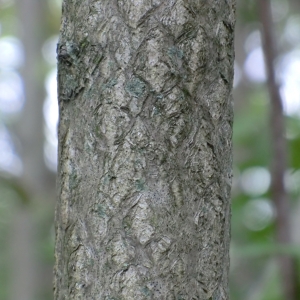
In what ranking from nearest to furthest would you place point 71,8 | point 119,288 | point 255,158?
point 119,288, point 71,8, point 255,158

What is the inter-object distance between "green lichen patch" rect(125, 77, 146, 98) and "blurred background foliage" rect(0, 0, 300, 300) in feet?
5.12

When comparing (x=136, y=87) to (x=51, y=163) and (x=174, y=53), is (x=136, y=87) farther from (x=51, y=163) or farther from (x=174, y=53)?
(x=51, y=163)

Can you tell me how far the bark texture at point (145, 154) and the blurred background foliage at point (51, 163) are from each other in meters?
1.47

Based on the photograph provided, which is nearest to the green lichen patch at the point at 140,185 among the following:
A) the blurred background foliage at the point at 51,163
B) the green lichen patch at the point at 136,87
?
the green lichen patch at the point at 136,87

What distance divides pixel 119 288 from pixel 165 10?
457 millimetres

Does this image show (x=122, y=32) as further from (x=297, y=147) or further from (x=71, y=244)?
(x=297, y=147)

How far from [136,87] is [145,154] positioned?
0.36 ft

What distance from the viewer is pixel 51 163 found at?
38.6 feet

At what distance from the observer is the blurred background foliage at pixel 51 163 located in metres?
3.58

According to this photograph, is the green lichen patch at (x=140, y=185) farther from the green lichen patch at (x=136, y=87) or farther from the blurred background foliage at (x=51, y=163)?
the blurred background foliage at (x=51, y=163)

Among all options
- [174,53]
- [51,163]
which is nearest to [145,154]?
[174,53]

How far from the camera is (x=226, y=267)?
104 cm

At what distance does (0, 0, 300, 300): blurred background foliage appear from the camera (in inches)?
141

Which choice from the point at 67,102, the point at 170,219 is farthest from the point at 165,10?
the point at 170,219
